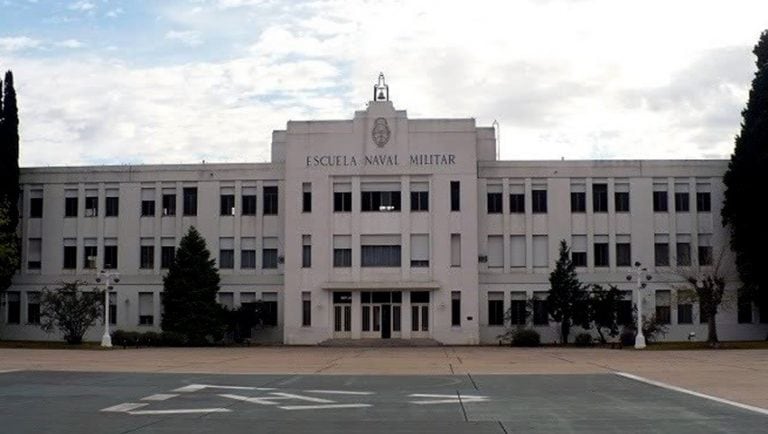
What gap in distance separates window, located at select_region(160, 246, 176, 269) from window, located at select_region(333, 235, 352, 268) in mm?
12632

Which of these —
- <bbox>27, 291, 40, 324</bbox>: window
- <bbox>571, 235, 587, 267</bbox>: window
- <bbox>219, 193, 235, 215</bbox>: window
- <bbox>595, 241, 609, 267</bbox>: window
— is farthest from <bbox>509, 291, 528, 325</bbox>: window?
<bbox>27, 291, 40, 324</bbox>: window

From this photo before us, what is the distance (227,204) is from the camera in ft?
234

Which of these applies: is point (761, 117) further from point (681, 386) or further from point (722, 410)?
point (722, 410)

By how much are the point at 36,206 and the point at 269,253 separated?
1878cm

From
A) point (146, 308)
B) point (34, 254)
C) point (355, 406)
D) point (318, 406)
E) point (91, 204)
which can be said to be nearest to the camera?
point (355, 406)

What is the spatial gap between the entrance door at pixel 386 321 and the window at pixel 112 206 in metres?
22.1

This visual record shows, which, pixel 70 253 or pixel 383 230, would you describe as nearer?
pixel 383 230

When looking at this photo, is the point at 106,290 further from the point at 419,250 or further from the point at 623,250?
the point at 623,250

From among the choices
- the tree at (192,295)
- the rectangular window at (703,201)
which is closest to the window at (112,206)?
the tree at (192,295)

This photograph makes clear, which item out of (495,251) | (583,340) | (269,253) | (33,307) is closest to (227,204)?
(269,253)

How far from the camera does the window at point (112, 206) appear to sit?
72125 millimetres

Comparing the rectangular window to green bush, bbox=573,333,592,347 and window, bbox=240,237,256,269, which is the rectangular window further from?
window, bbox=240,237,256,269

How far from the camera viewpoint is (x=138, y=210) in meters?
71.8

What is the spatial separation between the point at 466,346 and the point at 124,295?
2639 centimetres
